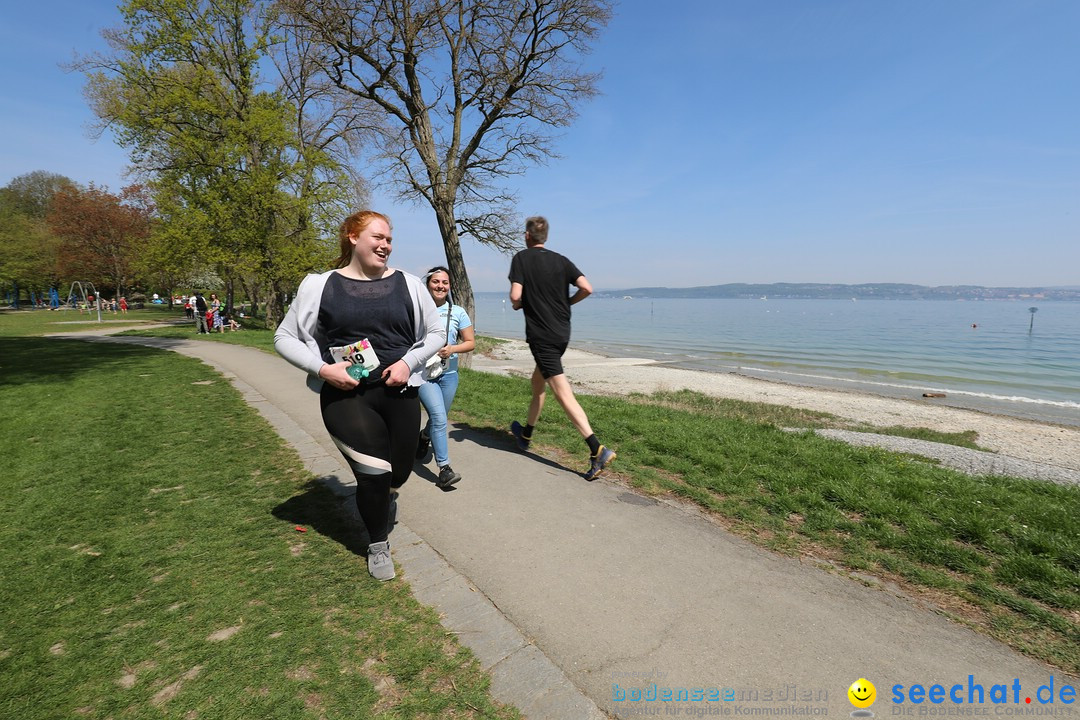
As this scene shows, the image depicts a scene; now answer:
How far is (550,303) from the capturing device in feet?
14.7

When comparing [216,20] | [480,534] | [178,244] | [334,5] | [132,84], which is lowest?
[480,534]

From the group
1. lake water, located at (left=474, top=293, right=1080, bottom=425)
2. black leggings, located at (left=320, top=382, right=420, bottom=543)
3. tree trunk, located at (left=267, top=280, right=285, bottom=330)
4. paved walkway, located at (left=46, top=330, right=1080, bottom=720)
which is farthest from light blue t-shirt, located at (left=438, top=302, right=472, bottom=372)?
tree trunk, located at (left=267, top=280, right=285, bottom=330)

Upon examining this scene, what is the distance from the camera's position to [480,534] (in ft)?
11.3

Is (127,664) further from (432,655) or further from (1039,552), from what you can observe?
(1039,552)

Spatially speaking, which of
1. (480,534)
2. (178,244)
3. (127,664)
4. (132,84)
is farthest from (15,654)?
(132,84)

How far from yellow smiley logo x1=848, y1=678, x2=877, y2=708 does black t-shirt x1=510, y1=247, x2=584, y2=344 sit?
315 centimetres

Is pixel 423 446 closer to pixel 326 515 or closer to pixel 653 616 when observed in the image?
pixel 326 515

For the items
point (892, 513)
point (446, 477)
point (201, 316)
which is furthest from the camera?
point (201, 316)

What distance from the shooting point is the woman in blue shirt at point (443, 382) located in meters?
4.29

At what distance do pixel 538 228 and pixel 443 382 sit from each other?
69.2 inches

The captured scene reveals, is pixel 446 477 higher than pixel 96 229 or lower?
lower

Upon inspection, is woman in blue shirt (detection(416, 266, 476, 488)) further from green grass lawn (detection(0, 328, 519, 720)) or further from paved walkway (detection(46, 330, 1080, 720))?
green grass lawn (detection(0, 328, 519, 720))

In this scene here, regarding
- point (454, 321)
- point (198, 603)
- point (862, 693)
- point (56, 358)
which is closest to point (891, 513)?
point (862, 693)

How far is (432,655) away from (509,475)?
243 centimetres
